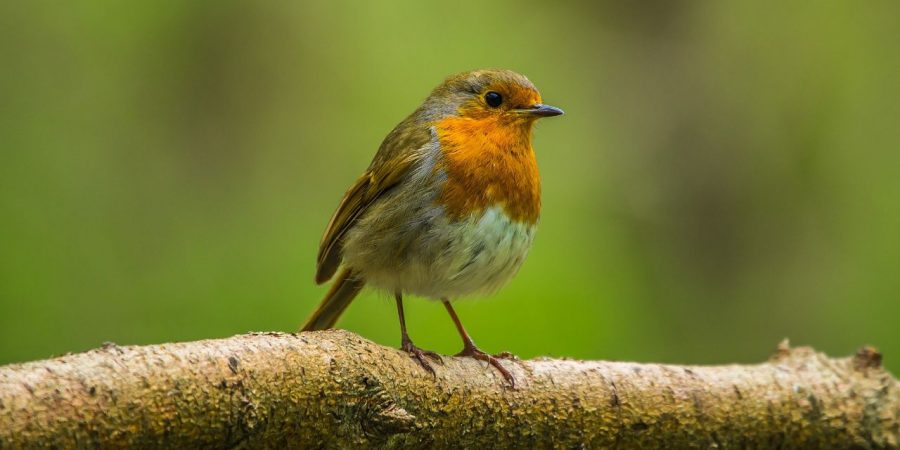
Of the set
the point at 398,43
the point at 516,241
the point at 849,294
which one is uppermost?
the point at 398,43

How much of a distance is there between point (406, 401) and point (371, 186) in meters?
1.38

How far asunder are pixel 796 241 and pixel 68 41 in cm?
456

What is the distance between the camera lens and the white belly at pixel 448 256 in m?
3.75

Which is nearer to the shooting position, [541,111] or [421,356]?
[421,356]

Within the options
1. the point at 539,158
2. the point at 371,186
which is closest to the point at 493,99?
the point at 371,186

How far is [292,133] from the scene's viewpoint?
639 cm

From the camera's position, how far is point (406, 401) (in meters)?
2.89

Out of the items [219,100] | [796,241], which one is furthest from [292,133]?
[796,241]

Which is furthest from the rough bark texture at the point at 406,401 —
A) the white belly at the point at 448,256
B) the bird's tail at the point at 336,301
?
the bird's tail at the point at 336,301

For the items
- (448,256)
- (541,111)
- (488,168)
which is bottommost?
(448,256)

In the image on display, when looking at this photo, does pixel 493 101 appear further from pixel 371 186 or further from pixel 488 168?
pixel 371 186

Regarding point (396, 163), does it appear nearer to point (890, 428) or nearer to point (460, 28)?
point (890, 428)

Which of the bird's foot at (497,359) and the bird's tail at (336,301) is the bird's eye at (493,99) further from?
the bird's foot at (497,359)

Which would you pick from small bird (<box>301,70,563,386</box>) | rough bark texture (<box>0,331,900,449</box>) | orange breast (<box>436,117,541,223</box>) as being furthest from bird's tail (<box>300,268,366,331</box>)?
rough bark texture (<box>0,331,900,449</box>)
